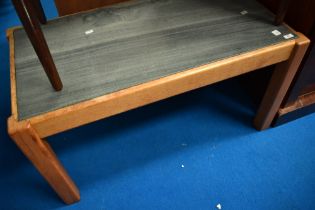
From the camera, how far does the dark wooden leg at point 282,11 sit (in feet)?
2.89

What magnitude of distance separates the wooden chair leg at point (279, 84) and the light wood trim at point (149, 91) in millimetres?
30

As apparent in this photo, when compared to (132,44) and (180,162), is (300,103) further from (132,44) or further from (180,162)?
(132,44)

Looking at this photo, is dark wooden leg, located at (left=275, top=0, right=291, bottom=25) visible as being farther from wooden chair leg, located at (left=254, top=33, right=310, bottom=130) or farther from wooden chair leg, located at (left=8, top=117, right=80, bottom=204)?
wooden chair leg, located at (left=8, top=117, right=80, bottom=204)

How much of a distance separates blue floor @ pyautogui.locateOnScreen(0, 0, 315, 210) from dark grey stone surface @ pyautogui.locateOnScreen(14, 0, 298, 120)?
0.46m

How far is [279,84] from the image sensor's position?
1.01 m

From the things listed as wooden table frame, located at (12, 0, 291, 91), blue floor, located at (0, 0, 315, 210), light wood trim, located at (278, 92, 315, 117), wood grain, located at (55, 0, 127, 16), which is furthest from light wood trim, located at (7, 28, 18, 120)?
light wood trim, located at (278, 92, 315, 117)

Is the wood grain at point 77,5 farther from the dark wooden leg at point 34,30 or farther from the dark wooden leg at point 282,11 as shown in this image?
the dark wooden leg at point 282,11

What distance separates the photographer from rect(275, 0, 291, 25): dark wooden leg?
2.89 feet

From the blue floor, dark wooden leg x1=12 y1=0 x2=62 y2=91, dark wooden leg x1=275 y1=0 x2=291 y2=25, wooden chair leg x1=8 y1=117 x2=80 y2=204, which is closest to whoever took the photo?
dark wooden leg x1=12 y1=0 x2=62 y2=91

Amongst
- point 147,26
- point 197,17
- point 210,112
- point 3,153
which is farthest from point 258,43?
point 3,153

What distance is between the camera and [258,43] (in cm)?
89

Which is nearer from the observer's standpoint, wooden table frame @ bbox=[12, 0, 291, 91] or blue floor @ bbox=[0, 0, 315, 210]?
wooden table frame @ bbox=[12, 0, 291, 91]

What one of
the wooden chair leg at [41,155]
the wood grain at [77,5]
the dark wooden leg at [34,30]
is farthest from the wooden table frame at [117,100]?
the wood grain at [77,5]

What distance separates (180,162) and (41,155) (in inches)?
22.0
